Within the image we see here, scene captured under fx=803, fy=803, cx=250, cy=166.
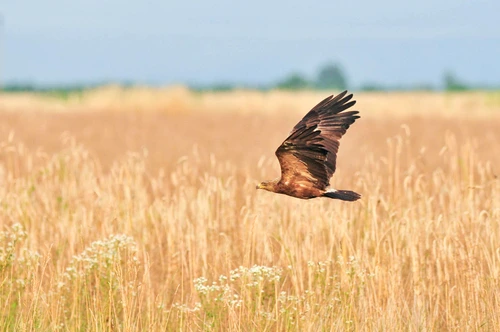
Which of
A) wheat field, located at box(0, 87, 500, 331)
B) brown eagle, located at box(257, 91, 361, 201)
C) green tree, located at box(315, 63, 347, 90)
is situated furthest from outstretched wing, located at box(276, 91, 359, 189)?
green tree, located at box(315, 63, 347, 90)

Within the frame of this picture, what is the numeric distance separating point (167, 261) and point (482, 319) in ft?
8.90

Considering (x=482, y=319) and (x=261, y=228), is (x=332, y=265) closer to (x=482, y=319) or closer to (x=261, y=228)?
(x=261, y=228)

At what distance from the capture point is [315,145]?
5.41 m

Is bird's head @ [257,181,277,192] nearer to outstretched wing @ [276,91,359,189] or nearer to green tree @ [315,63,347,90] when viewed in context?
outstretched wing @ [276,91,359,189]

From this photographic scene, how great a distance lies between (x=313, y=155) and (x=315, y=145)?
0.41ft

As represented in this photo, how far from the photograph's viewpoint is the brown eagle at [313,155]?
213 inches

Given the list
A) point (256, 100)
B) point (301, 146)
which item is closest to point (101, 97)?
point (256, 100)

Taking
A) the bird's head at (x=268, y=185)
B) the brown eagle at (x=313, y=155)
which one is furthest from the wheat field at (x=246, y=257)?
the brown eagle at (x=313, y=155)

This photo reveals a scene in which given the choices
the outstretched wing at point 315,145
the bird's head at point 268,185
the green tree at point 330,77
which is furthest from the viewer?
the green tree at point 330,77

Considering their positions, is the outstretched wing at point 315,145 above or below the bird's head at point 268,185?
above

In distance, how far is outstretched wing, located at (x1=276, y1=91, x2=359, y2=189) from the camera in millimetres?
5395

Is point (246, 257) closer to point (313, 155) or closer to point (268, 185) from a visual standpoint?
point (268, 185)

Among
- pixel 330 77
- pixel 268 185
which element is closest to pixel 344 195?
pixel 268 185

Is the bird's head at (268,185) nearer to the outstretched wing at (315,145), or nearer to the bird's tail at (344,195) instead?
the outstretched wing at (315,145)
